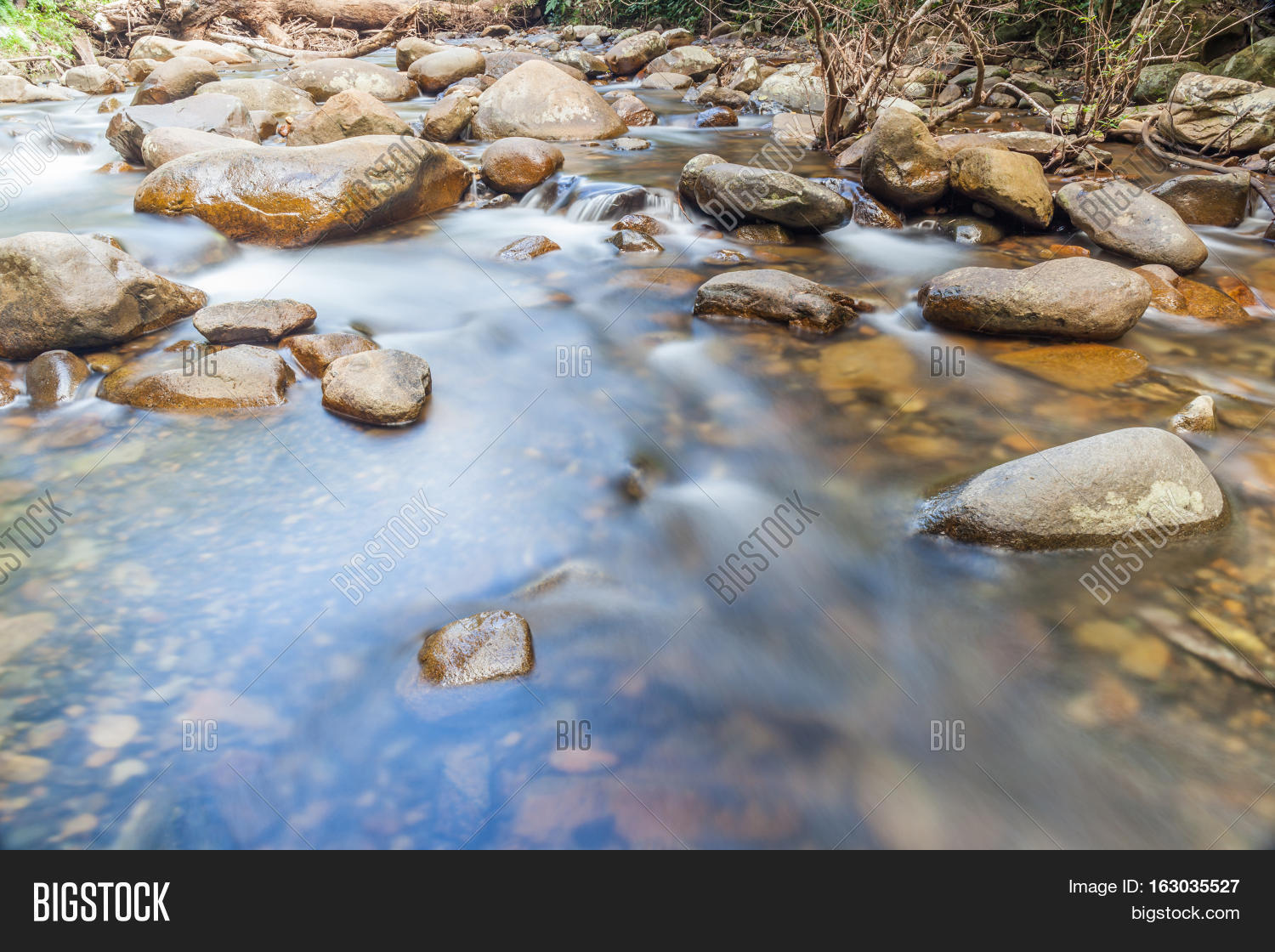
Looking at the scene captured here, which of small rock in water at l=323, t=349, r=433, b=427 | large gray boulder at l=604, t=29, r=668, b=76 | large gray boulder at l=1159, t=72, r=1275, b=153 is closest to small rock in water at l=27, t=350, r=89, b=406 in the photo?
small rock in water at l=323, t=349, r=433, b=427

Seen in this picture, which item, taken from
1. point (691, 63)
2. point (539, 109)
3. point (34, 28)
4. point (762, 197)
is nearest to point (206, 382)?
point (762, 197)

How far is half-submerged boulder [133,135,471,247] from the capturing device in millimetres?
5602

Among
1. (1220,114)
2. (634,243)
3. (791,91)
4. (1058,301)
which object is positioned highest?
(1220,114)

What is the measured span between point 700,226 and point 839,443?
340 cm

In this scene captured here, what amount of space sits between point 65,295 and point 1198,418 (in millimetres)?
5959

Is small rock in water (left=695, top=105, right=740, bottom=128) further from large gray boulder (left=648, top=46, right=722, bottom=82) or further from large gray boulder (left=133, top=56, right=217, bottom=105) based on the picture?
large gray boulder (left=133, top=56, right=217, bottom=105)

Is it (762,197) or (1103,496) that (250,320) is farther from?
(1103,496)

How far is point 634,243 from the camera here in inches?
239

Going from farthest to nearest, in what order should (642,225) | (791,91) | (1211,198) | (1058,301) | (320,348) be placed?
(791,91) < (642,225) < (1211,198) < (1058,301) < (320,348)

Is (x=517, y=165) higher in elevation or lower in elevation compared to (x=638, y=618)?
higher

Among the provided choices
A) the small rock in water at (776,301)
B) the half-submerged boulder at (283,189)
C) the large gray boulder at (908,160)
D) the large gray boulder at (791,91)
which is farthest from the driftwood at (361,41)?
the small rock in water at (776,301)

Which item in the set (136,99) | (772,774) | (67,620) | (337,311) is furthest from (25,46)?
(772,774)

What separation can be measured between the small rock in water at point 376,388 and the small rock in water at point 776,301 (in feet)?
6.83

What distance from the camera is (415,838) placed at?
2.05 meters
